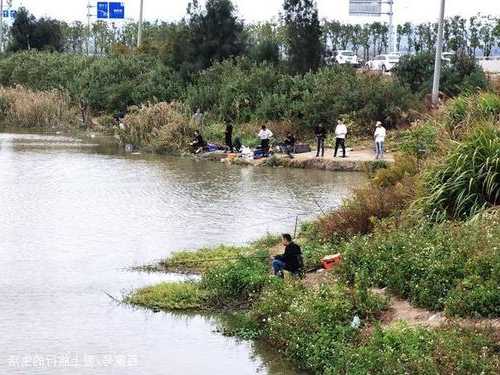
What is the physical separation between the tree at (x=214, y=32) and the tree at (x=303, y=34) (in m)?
5.62

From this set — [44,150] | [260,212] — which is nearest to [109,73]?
[44,150]

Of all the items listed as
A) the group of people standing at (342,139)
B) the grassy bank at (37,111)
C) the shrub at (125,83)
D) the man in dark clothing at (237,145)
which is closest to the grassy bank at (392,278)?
the group of people standing at (342,139)

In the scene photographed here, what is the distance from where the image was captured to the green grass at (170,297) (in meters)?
16.0

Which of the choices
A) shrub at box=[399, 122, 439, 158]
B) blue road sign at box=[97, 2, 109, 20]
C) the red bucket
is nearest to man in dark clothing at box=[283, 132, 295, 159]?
shrub at box=[399, 122, 439, 158]

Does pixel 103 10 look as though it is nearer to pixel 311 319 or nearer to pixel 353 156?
pixel 353 156

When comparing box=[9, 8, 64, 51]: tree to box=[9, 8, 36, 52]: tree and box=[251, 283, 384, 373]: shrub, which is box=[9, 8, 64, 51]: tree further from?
box=[251, 283, 384, 373]: shrub

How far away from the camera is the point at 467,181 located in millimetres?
17188

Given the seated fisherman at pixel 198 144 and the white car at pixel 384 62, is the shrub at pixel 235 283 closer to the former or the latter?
the seated fisherman at pixel 198 144

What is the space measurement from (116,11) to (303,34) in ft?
90.5

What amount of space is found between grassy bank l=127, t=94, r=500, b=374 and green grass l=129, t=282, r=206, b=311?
0.07 ft

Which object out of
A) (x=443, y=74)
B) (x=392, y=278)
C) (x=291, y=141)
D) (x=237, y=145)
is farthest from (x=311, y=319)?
(x=443, y=74)

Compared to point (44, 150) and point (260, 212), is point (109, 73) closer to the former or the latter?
point (44, 150)

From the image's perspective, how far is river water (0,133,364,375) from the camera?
1370cm

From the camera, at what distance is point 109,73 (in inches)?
2308
